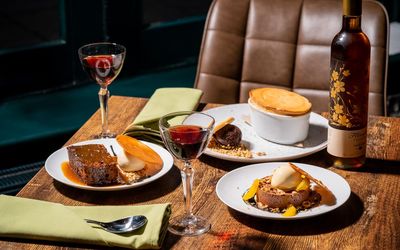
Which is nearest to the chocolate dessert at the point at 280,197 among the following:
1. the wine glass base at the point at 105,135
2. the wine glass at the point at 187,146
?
the wine glass at the point at 187,146

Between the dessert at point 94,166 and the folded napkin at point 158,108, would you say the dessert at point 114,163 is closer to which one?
the dessert at point 94,166

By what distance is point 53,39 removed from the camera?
3.31 m

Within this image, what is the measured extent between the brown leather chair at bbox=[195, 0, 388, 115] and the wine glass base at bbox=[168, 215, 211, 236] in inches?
39.0

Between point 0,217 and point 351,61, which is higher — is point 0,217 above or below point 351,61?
below

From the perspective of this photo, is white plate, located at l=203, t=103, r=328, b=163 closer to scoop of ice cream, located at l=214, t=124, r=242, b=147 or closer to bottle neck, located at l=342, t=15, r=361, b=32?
scoop of ice cream, located at l=214, t=124, r=242, b=147

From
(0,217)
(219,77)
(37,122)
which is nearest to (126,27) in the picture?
(37,122)

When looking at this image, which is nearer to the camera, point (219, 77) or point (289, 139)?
point (289, 139)

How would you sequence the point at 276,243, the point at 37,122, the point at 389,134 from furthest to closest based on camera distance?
the point at 37,122 → the point at 389,134 → the point at 276,243

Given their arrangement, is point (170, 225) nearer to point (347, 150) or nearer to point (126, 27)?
point (347, 150)

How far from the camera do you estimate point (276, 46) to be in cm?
245

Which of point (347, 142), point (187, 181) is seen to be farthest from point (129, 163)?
point (347, 142)

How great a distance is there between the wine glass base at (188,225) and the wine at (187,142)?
13 cm

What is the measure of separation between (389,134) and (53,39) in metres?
1.79

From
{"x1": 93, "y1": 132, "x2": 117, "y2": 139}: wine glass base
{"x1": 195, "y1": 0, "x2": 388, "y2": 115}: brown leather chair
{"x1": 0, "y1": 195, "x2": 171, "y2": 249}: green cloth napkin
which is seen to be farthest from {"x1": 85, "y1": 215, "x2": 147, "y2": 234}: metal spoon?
{"x1": 195, "y1": 0, "x2": 388, "y2": 115}: brown leather chair
